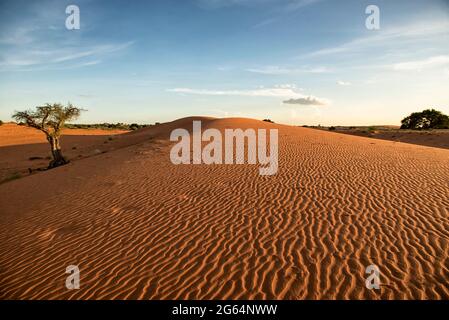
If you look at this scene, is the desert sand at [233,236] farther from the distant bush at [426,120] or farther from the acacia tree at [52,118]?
the distant bush at [426,120]

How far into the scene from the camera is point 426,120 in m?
56.0

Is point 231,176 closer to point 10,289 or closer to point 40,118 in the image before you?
point 10,289

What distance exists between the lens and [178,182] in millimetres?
11281

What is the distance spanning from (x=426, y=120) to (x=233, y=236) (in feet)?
215

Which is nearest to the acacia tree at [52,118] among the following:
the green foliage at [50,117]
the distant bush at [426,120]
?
the green foliage at [50,117]

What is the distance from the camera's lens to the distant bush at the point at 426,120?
175 ft

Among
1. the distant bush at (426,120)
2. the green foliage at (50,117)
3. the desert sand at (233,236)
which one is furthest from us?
the distant bush at (426,120)

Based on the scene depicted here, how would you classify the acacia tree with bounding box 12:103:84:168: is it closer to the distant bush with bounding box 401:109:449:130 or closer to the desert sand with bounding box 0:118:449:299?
the desert sand with bounding box 0:118:449:299

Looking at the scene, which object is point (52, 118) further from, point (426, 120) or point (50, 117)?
point (426, 120)

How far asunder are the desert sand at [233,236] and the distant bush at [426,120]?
Answer: 5329cm

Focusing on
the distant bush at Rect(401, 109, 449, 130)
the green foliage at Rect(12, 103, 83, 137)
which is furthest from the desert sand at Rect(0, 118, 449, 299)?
the distant bush at Rect(401, 109, 449, 130)

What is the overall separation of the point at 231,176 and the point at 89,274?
7296mm

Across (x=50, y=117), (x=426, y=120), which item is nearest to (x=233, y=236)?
(x=50, y=117)
